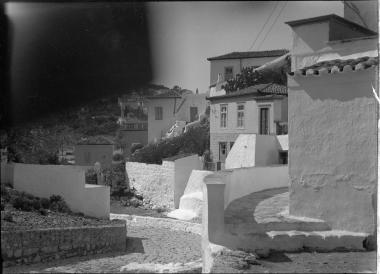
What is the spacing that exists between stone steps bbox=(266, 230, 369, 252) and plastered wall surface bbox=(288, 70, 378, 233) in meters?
0.07

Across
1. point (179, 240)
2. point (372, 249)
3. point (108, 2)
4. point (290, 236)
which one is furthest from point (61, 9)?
point (372, 249)

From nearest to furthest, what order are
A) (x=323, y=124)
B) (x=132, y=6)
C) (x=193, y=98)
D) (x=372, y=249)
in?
(x=132, y=6), (x=193, y=98), (x=372, y=249), (x=323, y=124)

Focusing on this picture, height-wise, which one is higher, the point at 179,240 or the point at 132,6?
the point at 132,6

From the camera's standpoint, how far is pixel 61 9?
227 centimetres

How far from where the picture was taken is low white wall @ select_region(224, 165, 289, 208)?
3.64m

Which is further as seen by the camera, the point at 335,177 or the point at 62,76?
the point at 335,177

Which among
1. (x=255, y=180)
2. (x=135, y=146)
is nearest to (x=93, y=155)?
(x=135, y=146)

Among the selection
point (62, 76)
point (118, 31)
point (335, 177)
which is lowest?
point (335, 177)

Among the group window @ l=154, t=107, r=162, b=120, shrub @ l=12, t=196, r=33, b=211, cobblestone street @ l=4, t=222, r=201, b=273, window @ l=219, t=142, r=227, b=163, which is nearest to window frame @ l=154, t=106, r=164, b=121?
window @ l=154, t=107, r=162, b=120

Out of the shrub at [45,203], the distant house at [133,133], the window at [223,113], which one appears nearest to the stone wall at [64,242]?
the shrub at [45,203]

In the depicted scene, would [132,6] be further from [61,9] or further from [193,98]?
[193,98]

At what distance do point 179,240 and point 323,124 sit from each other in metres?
1.19

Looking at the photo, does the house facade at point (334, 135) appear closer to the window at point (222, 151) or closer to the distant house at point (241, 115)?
the distant house at point (241, 115)

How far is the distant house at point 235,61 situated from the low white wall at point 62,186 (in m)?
1.03
